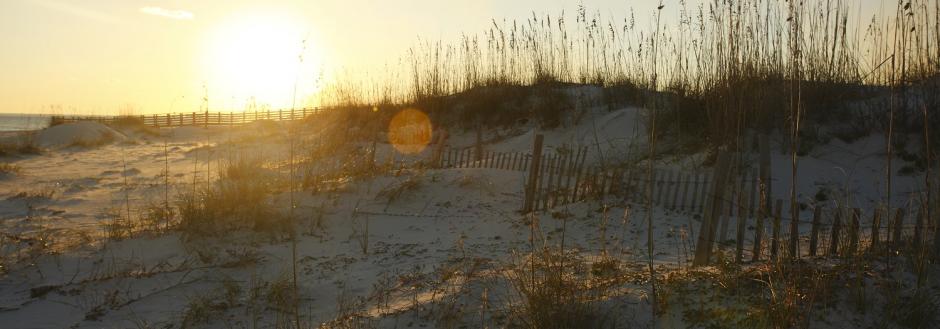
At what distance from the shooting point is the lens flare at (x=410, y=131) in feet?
45.5

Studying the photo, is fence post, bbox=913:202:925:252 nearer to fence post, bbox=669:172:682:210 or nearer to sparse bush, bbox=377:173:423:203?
fence post, bbox=669:172:682:210

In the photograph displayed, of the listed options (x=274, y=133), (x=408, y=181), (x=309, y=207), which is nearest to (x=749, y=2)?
(x=408, y=181)

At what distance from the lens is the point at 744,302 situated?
9.84ft

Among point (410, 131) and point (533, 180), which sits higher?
point (410, 131)

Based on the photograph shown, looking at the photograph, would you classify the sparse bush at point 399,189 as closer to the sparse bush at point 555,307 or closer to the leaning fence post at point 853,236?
the sparse bush at point 555,307

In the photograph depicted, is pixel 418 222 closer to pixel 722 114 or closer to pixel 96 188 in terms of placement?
pixel 722 114

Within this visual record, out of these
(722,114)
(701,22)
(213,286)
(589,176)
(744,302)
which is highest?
(701,22)

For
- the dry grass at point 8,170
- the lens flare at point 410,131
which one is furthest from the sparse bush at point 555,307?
the lens flare at point 410,131

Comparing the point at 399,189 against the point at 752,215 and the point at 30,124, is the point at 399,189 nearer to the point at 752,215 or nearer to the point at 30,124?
the point at 752,215

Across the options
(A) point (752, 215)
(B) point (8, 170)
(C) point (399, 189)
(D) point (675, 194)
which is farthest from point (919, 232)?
(B) point (8, 170)

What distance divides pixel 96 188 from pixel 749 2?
8.71 m

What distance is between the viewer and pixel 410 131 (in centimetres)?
1453

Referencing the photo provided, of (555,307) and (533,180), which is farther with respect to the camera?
(533,180)

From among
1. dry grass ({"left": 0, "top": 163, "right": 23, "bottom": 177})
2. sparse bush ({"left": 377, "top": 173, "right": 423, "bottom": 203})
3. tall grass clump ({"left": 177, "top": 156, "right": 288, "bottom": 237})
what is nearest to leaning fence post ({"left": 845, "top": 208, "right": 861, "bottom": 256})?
tall grass clump ({"left": 177, "top": 156, "right": 288, "bottom": 237})
